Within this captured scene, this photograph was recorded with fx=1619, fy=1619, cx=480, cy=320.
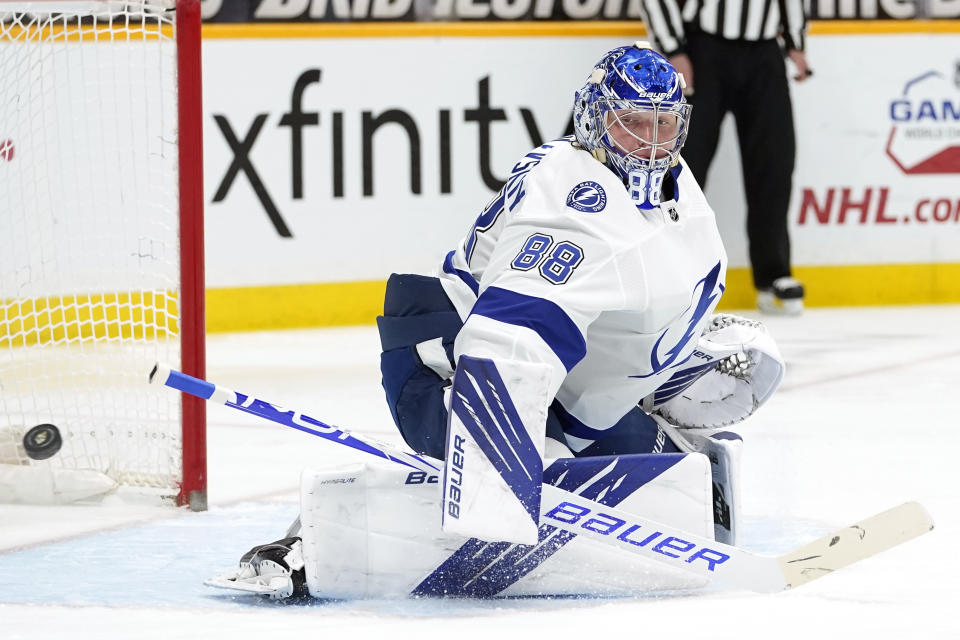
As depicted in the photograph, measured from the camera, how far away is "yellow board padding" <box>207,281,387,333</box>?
216 inches

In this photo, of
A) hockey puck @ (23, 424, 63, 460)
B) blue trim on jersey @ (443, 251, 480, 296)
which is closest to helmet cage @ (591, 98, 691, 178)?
blue trim on jersey @ (443, 251, 480, 296)

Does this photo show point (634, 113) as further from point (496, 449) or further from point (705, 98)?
point (705, 98)

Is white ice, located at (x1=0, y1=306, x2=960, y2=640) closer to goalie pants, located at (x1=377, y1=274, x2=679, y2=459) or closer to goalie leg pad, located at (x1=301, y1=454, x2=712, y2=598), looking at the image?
goalie leg pad, located at (x1=301, y1=454, x2=712, y2=598)

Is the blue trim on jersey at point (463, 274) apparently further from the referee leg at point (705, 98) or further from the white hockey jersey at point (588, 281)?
the referee leg at point (705, 98)

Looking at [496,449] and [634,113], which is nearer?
[496,449]

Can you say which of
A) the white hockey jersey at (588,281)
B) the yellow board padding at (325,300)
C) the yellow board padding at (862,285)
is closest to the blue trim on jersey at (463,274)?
the white hockey jersey at (588,281)

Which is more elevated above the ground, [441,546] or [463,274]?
[463,274]

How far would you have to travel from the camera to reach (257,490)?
10.7 ft

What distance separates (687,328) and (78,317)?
1.85 meters

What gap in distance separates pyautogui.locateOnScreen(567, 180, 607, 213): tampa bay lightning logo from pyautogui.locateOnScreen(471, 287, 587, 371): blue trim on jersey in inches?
6.7

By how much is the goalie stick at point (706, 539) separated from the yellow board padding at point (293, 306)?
3.12 metres

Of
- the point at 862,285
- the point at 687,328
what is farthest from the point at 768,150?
the point at 687,328

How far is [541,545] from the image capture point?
2381 mm

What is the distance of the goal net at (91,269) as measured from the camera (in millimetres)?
3045
